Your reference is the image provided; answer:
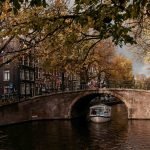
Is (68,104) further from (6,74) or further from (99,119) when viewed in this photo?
(6,74)

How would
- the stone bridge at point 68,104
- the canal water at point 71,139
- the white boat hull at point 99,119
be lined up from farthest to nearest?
the stone bridge at point 68,104, the white boat hull at point 99,119, the canal water at point 71,139

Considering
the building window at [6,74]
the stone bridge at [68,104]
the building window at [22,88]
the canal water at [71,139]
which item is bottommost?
the canal water at [71,139]

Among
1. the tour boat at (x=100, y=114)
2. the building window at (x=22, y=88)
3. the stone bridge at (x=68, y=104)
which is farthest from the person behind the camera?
the building window at (x=22, y=88)

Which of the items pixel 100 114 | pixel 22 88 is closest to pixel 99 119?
pixel 100 114

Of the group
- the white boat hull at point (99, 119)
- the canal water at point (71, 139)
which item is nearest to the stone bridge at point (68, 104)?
the white boat hull at point (99, 119)

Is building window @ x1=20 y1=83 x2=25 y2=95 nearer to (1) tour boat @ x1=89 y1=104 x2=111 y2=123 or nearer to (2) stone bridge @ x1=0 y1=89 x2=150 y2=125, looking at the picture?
(2) stone bridge @ x1=0 y1=89 x2=150 y2=125

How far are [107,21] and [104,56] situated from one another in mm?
48997

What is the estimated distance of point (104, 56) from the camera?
56.9 m

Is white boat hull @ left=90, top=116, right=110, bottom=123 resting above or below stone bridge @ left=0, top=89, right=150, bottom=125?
below

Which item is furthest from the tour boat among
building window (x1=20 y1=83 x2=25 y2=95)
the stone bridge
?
building window (x1=20 y1=83 x2=25 y2=95)

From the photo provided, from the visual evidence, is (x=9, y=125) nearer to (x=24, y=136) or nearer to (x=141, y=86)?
(x=24, y=136)

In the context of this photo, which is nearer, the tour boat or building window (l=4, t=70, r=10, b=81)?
the tour boat

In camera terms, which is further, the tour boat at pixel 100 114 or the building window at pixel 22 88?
the building window at pixel 22 88

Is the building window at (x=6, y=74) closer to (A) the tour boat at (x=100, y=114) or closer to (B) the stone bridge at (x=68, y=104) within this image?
(B) the stone bridge at (x=68, y=104)
